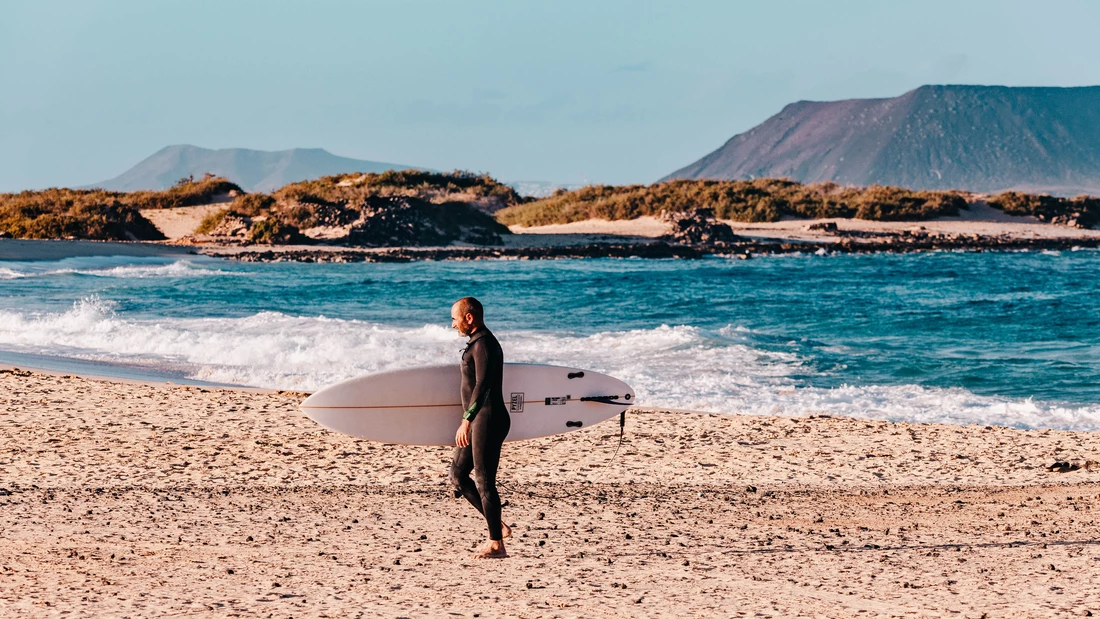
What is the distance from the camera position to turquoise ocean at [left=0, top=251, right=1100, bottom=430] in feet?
41.2

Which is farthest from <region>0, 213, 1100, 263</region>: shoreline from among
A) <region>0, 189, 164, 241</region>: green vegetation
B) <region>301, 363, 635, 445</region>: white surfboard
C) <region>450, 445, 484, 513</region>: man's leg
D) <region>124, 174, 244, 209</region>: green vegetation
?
<region>450, 445, 484, 513</region>: man's leg

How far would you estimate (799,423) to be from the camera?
997cm

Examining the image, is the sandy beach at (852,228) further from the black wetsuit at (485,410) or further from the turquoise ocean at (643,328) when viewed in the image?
the black wetsuit at (485,410)

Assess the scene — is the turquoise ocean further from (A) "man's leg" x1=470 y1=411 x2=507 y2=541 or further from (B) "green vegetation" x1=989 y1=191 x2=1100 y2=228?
(B) "green vegetation" x1=989 y1=191 x2=1100 y2=228

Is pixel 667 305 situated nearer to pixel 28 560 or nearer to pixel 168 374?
pixel 168 374

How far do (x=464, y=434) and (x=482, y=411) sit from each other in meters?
0.17

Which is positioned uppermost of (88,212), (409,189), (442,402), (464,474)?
(409,189)

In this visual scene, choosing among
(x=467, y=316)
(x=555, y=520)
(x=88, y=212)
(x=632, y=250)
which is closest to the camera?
(x=467, y=316)

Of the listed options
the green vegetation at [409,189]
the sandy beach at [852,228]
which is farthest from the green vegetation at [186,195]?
the sandy beach at [852,228]

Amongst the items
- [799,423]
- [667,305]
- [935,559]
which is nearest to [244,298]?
[667,305]

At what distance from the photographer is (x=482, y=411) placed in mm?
5707

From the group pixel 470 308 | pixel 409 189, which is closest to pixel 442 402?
pixel 470 308

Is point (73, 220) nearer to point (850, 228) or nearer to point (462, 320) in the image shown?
point (850, 228)

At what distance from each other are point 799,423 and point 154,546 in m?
5.80
